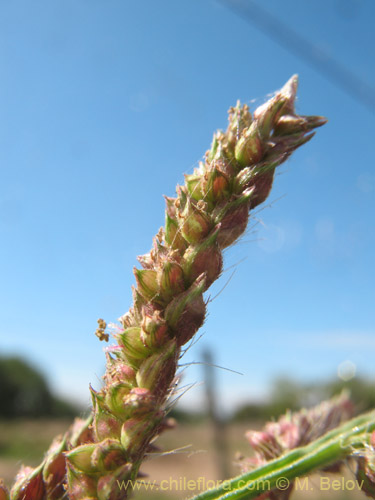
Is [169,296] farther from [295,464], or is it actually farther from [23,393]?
[23,393]

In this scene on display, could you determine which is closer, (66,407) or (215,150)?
(215,150)

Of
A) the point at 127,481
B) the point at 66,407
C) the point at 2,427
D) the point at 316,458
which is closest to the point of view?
the point at 127,481

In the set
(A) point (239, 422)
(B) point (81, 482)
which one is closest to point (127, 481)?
(B) point (81, 482)

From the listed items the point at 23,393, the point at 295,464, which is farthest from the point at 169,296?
the point at 23,393

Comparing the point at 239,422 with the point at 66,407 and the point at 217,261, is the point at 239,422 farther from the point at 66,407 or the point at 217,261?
the point at 217,261

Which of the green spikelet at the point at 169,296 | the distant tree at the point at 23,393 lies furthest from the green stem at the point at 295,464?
the distant tree at the point at 23,393

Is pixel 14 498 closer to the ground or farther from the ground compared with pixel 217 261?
closer to the ground

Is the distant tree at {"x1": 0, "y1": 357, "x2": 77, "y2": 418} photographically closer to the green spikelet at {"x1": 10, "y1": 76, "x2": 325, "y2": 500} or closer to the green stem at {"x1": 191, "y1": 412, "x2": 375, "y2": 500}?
the green stem at {"x1": 191, "y1": 412, "x2": 375, "y2": 500}

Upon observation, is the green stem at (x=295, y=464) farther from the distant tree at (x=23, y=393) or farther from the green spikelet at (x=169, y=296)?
the distant tree at (x=23, y=393)

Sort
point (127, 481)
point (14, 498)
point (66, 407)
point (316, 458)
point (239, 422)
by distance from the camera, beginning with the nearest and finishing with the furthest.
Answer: point (127, 481)
point (14, 498)
point (316, 458)
point (239, 422)
point (66, 407)
